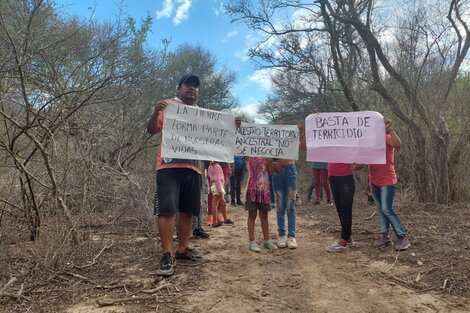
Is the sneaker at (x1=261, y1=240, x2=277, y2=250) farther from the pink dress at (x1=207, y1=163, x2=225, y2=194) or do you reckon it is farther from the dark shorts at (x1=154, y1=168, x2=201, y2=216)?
the pink dress at (x1=207, y1=163, x2=225, y2=194)

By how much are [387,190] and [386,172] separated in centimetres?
23

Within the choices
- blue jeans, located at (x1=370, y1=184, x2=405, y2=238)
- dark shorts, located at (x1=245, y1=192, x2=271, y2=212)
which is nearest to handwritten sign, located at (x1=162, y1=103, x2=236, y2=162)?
dark shorts, located at (x1=245, y1=192, x2=271, y2=212)

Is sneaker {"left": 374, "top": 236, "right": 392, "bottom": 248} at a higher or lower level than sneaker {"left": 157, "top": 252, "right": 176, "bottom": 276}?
higher

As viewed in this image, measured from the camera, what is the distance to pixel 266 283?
3.73 meters

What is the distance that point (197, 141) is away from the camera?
468 cm

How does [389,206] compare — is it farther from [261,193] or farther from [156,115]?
[156,115]

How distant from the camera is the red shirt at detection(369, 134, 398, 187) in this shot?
4934 mm

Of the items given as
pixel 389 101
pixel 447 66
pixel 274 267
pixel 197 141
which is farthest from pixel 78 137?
pixel 447 66

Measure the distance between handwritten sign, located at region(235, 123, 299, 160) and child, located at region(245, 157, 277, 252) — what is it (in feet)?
0.50

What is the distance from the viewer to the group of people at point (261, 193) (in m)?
4.13

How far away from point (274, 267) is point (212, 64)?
22.9 meters

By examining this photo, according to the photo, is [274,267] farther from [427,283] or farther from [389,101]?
[389,101]

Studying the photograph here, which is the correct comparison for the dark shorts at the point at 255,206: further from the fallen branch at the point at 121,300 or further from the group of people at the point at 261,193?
the fallen branch at the point at 121,300

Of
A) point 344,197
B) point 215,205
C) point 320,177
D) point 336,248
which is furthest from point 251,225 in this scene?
point 320,177
